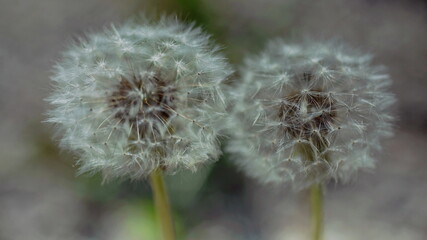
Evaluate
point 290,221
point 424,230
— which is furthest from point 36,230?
point 424,230

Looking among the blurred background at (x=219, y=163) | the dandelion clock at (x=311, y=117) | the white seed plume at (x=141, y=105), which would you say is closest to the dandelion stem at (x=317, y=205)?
the dandelion clock at (x=311, y=117)

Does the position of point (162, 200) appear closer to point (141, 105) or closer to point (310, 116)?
point (141, 105)

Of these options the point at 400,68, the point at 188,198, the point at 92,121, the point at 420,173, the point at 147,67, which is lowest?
the point at 92,121

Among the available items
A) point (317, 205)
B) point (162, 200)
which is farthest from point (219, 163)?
point (162, 200)

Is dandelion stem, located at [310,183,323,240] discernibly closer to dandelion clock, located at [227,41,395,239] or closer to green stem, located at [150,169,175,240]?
dandelion clock, located at [227,41,395,239]

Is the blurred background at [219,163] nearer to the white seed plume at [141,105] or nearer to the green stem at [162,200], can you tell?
Result: the green stem at [162,200]

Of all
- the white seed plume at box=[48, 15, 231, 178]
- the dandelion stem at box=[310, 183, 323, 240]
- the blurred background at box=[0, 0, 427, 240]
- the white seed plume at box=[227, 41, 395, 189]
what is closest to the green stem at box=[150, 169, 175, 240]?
the white seed plume at box=[48, 15, 231, 178]

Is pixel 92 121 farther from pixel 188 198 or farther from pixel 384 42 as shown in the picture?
pixel 384 42
